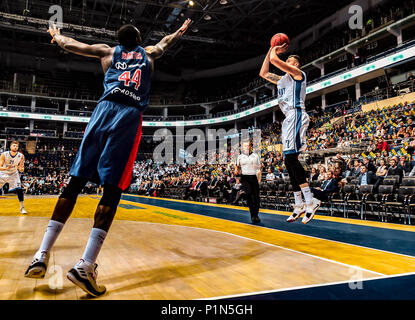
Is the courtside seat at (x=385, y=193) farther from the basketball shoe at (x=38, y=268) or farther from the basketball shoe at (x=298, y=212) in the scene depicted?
the basketball shoe at (x=38, y=268)

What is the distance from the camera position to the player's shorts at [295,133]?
341cm

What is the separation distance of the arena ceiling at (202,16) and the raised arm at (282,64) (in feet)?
62.9

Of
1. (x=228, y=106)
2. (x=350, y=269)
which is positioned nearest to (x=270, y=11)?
(x=228, y=106)

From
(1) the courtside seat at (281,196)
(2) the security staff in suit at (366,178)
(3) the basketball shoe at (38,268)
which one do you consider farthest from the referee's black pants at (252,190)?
(3) the basketball shoe at (38,268)

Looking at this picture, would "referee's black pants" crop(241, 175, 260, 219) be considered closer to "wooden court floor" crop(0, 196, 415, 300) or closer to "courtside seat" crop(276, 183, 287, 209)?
"wooden court floor" crop(0, 196, 415, 300)

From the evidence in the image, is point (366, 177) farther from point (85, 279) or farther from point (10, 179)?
point (10, 179)

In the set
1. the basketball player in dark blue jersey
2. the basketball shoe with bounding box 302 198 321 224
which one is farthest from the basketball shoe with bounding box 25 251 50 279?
the basketball shoe with bounding box 302 198 321 224

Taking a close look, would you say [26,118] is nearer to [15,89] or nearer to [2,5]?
[15,89]

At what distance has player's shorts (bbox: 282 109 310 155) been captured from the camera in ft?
11.2

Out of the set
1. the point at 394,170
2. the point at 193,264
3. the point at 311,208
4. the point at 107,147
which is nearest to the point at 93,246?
the point at 107,147

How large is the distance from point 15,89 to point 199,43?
20574 mm

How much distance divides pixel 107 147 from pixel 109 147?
0.01 metres
